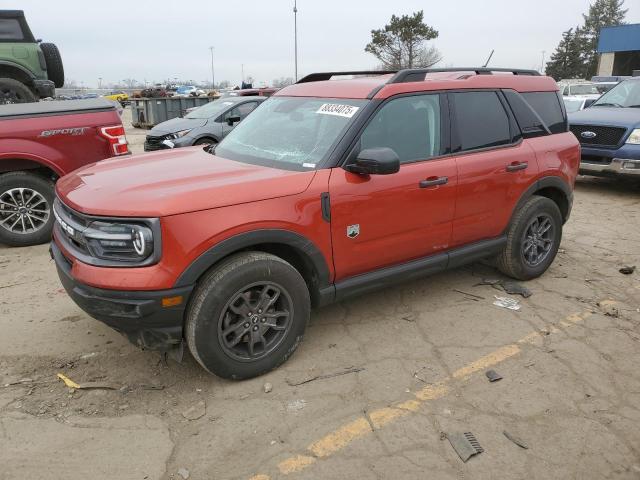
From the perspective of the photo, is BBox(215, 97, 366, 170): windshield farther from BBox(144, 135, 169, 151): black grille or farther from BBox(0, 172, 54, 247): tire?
BBox(144, 135, 169, 151): black grille

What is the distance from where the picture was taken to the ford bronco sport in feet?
9.05

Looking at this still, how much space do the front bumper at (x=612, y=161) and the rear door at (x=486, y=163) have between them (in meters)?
4.79

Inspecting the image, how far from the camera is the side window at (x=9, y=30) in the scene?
9.48 meters

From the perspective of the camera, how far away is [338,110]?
Result: 3.58 metres

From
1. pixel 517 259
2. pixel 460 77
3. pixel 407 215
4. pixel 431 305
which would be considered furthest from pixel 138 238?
pixel 517 259

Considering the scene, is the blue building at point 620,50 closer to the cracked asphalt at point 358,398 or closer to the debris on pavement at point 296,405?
the cracked asphalt at point 358,398

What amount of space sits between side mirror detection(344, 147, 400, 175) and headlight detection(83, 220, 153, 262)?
135 cm

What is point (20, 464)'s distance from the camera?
2.51 metres

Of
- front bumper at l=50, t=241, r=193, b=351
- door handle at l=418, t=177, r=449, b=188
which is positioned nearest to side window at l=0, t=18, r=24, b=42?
front bumper at l=50, t=241, r=193, b=351

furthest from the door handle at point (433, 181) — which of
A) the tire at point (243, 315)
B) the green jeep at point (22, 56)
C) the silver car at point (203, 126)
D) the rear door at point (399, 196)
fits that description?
the green jeep at point (22, 56)

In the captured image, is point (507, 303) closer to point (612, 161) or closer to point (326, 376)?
point (326, 376)

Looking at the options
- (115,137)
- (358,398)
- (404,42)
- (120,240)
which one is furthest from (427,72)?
(404,42)

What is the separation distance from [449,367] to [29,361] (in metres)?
2.80

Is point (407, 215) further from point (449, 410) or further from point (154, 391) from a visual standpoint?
point (154, 391)
